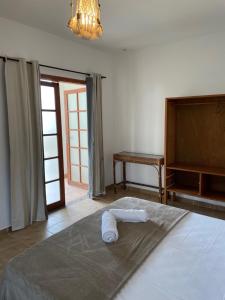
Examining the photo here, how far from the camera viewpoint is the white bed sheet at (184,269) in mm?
1166

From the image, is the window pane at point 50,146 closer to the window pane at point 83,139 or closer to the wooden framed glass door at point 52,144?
the wooden framed glass door at point 52,144

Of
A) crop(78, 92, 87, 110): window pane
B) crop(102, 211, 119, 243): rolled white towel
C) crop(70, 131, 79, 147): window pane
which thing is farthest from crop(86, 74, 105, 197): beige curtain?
crop(102, 211, 119, 243): rolled white towel

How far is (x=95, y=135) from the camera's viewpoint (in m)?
3.99

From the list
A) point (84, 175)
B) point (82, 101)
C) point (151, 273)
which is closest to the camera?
point (151, 273)

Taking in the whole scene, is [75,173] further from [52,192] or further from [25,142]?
[25,142]

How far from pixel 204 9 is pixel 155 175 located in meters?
2.69

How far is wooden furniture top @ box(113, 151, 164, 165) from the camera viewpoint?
371 cm

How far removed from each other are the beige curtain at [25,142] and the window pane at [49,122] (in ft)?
1.06

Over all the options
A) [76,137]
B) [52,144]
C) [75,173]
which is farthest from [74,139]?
[52,144]

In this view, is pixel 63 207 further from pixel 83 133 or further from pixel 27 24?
pixel 27 24

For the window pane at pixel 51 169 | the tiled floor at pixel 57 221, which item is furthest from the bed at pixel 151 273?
the window pane at pixel 51 169

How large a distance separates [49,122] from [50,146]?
38 cm

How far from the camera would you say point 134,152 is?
14.4 feet

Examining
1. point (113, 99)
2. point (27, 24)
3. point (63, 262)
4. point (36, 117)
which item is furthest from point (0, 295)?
point (113, 99)
